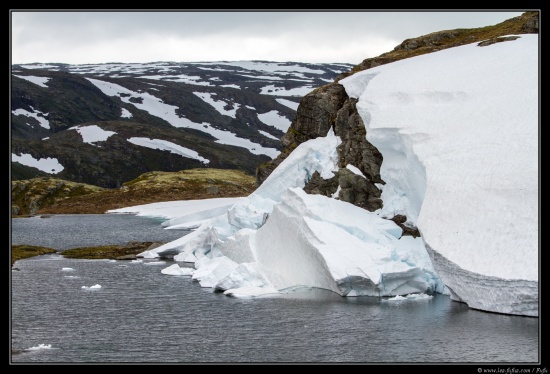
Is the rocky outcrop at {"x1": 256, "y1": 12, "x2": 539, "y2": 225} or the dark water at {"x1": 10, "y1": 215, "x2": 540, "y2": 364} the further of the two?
the rocky outcrop at {"x1": 256, "y1": 12, "x2": 539, "y2": 225}

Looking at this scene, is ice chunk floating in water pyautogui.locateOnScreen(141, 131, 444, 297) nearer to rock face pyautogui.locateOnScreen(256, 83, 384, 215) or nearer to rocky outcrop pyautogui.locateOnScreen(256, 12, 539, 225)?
rock face pyautogui.locateOnScreen(256, 83, 384, 215)

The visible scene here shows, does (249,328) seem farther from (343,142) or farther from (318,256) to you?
(343,142)

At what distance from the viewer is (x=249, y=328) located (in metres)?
32.7

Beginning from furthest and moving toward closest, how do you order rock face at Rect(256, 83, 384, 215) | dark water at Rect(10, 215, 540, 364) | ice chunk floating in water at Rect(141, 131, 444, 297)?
rock face at Rect(256, 83, 384, 215) → ice chunk floating in water at Rect(141, 131, 444, 297) → dark water at Rect(10, 215, 540, 364)

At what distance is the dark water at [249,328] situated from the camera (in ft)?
92.7

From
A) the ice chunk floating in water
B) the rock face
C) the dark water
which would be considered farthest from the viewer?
the rock face

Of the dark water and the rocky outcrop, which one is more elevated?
the rocky outcrop

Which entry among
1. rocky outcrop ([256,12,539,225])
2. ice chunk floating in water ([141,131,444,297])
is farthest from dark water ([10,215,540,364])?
rocky outcrop ([256,12,539,225])

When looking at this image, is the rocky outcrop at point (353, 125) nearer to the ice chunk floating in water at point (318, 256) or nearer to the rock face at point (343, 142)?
the rock face at point (343, 142)

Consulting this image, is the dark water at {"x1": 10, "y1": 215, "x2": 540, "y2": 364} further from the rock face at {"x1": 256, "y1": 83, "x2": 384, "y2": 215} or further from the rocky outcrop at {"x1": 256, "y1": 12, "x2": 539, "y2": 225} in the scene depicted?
the rocky outcrop at {"x1": 256, "y1": 12, "x2": 539, "y2": 225}

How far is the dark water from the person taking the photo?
2825 centimetres

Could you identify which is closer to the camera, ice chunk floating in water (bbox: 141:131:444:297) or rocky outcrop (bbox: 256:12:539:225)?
ice chunk floating in water (bbox: 141:131:444:297)

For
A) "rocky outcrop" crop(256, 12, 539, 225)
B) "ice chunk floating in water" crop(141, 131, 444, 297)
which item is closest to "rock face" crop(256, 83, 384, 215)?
"rocky outcrop" crop(256, 12, 539, 225)

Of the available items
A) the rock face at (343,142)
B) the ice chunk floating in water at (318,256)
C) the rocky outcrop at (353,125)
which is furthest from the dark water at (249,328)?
the rocky outcrop at (353,125)
